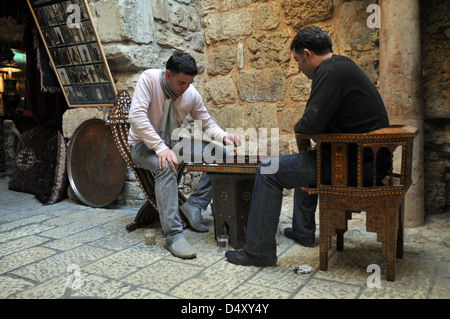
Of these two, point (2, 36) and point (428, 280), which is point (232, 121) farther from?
point (2, 36)

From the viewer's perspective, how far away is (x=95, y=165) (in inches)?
161

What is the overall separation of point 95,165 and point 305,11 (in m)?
2.68

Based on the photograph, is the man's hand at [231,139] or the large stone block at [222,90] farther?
the large stone block at [222,90]

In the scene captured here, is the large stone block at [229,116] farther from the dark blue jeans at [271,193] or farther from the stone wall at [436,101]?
the dark blue jeans at [271,193]

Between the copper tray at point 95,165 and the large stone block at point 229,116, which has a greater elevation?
the large stone block at point 229,116

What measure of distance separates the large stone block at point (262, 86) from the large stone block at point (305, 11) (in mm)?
530

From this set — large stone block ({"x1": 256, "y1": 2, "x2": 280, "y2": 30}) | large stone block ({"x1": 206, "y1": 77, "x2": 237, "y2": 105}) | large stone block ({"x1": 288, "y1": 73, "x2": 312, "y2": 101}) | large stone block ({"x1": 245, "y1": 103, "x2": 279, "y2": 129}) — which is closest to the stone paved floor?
large stone block ({"x1": 245, "y1": 103, "x2": 279, "y2": 129})

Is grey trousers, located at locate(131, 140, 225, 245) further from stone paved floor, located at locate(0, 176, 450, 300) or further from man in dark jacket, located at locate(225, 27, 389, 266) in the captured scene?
man in dark jacket, located at locate(225, 27, 389, 266)

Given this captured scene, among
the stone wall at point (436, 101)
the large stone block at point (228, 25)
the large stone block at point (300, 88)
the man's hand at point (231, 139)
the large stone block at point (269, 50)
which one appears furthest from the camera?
the large stone block at point (228, 25)

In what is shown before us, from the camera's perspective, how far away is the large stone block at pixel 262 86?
4.10 meters

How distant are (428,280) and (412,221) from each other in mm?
1145

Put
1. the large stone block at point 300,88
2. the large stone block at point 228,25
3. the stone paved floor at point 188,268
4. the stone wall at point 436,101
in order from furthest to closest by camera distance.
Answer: the large stone block at point 228,25 → the large stone block at point 300,88 → the stone wall at point 436,101 → the stone paved floor at point 188,268

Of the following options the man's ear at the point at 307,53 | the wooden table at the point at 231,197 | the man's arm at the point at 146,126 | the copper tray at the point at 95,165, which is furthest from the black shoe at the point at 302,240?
the copper tray at the point at 95,165
